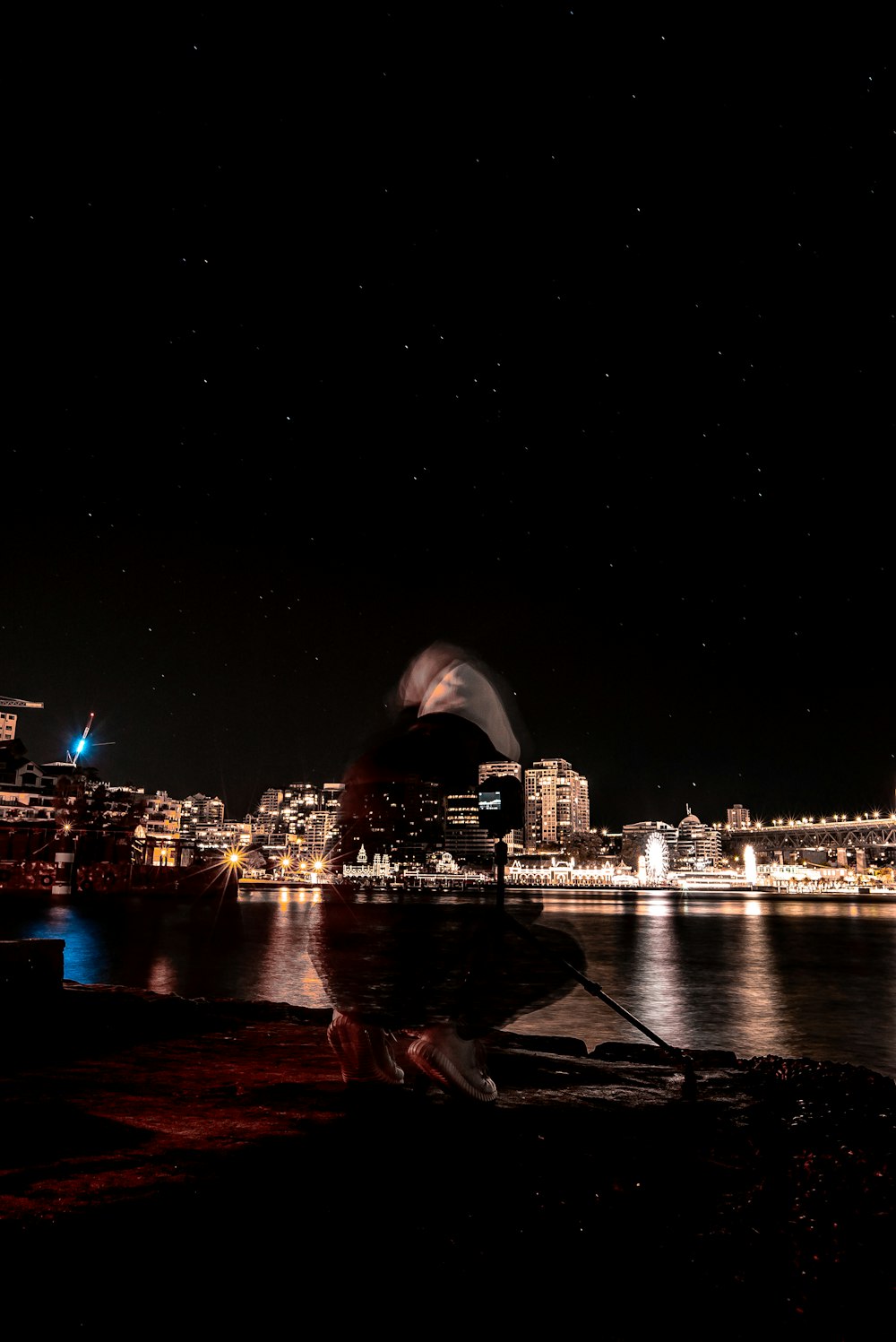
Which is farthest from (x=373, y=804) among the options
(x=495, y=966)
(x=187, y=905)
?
(x=187, y=905)

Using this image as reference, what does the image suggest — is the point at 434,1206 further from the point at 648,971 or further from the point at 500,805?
the point at 648,971

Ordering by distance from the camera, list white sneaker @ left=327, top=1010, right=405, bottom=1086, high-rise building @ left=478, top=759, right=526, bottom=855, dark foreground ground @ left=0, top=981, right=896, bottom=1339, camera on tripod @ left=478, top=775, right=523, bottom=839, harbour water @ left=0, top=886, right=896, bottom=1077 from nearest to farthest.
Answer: dark foreground ground @ left=0, top=981, right=896, bottom=1339
camera on tripod @ left=478, top=775, right=523, bottom=839
high-rise building @ left=478, top=759, right=526, bottom=855
white sneaker @ left=327, top=1010, right=405, bottom=1086
harbour water @ left=0, top=886, right=896, bottom=1077

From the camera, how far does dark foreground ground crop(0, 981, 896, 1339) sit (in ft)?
8.22

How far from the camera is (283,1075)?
568cm

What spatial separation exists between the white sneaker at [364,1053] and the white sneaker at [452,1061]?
0.41m

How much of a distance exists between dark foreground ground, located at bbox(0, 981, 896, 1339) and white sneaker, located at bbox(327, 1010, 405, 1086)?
0.15 metres

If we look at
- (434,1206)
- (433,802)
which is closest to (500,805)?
(433,802)

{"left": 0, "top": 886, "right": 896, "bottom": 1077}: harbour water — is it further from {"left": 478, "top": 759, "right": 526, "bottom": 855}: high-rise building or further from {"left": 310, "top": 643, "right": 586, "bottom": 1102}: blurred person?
{"left": 478, "top": 759, "right": 526, "bottom": 855}: high-rise building

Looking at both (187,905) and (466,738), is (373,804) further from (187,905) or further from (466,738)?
(187,905)

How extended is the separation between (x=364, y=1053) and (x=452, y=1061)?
87 centimetres

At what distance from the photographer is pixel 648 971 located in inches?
1352

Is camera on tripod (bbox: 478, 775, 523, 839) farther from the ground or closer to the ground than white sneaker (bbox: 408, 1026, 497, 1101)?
farther from the ground

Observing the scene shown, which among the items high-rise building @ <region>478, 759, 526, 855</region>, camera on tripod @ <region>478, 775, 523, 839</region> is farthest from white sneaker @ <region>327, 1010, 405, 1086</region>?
camera on tripod @ <region>478, 775, 523, 839</region>

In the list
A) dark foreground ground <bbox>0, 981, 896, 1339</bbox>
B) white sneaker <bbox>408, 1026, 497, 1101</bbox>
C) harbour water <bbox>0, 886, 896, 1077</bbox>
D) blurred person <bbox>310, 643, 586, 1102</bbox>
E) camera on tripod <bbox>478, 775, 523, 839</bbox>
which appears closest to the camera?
dark foreground ground <bbox>0, 981, 896, 1339</bbox>
